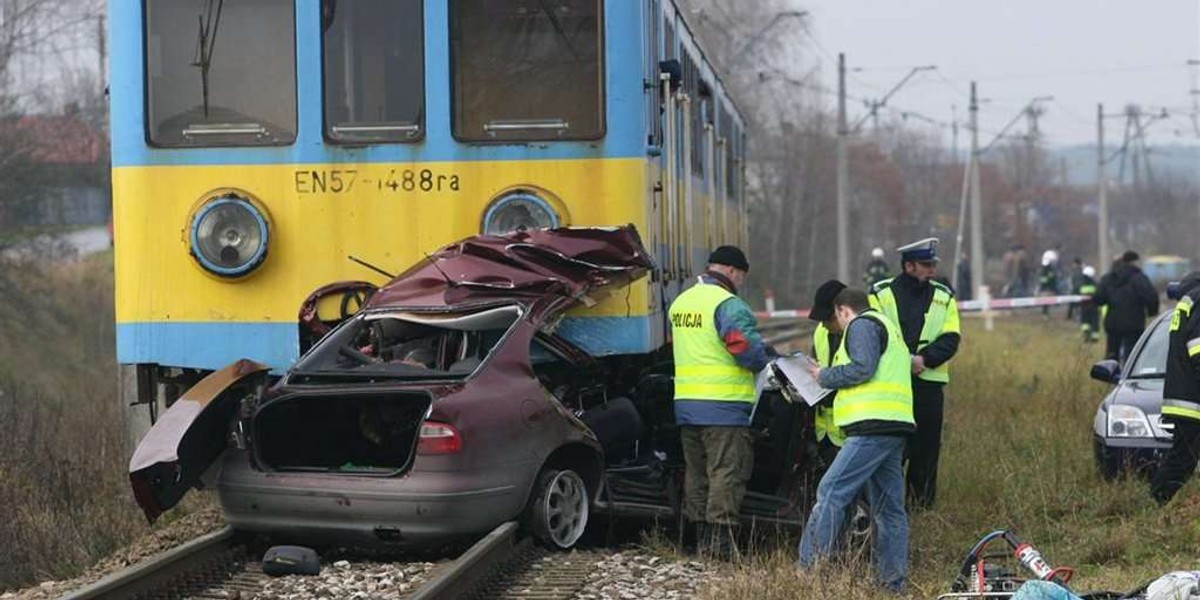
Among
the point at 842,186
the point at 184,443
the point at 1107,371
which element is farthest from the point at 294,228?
the point at 842,186

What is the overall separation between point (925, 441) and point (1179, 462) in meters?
1.40

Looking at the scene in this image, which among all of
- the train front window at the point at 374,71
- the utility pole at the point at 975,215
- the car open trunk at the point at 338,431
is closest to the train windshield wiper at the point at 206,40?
the train front window at the point at 374,71

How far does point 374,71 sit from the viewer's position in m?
9.19

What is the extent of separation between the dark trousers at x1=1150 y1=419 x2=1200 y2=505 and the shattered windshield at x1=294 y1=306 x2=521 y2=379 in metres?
3.85

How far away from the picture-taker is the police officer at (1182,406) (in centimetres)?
941

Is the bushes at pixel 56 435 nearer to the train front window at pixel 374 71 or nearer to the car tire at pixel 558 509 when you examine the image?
the car tire at pixel 558 509

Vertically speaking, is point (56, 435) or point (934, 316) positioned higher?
point (934, 316)

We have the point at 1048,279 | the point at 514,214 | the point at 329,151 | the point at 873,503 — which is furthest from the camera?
the point at 1048,279

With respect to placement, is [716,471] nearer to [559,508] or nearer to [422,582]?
[559,508]

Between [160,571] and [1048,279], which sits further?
[1048,279]

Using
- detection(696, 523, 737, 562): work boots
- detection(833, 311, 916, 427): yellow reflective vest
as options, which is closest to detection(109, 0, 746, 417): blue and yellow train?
detection(696, 523, 737, 562): work boots

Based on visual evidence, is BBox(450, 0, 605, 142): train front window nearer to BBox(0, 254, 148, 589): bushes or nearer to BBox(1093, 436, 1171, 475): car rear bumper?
BBox(0, 254, 148, 589): bushes

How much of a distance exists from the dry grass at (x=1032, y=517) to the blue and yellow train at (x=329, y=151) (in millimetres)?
1954

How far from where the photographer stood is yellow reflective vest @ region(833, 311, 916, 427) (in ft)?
25.6
